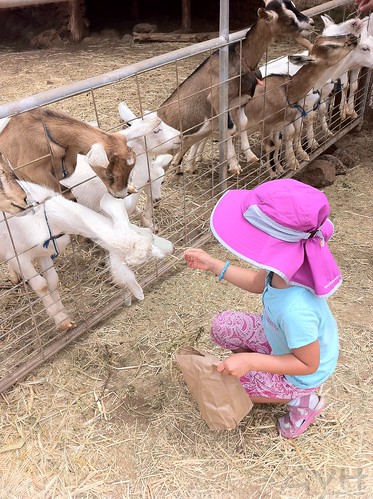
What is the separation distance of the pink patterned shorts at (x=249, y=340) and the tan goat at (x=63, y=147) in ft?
2.60

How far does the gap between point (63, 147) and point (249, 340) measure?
1.43 m

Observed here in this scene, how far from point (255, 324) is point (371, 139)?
367 centimetres

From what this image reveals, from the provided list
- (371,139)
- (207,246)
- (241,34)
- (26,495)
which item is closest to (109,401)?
(26,495)

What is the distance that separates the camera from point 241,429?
81.4 inches

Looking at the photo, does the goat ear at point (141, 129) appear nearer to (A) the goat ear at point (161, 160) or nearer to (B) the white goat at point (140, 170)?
(B) the white goat at point (140, 170)

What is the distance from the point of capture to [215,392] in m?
1.80

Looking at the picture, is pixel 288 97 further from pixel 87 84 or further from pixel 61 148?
→ pixel 87 84

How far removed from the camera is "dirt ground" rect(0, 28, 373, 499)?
1.89m

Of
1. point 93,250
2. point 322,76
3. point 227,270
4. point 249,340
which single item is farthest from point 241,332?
point 322,76

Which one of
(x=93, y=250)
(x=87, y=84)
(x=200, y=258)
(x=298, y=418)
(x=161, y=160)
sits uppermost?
(x=87, y=84)

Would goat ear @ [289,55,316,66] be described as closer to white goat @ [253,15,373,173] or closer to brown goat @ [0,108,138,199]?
white goat @ [253,15,373,173]

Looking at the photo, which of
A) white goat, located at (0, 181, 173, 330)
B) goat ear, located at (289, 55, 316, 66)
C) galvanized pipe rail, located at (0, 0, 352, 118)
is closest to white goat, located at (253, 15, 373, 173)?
goat ear, located at (289, 55, 316, 66)

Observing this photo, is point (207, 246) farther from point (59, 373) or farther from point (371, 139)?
point (371, 139)

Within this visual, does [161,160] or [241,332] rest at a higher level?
[161,160]
